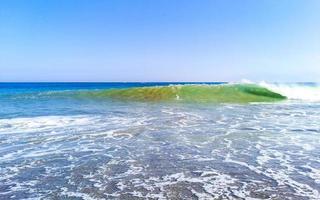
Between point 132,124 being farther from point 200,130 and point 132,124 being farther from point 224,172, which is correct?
point 224,172

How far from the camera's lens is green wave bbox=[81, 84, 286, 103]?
30281mm

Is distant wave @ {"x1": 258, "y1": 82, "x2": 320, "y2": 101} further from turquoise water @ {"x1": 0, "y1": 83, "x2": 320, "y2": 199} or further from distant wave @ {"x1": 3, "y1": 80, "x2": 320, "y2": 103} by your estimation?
turquoise water @ {"x1": 0, "y1": 83, "x2": 320, "y2": 199}

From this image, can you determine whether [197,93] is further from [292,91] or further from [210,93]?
[292,91]

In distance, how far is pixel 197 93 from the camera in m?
32.2

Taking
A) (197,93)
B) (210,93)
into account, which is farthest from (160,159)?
(210,93)

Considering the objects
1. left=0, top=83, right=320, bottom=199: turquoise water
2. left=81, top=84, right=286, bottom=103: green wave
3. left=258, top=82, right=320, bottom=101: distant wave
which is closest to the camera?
left=0, top=83, right=320, bottom=199: turquoise water

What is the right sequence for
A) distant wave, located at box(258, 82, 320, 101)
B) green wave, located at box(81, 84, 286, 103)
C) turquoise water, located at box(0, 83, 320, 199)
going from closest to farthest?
turquoise water, located at box(0, 83, 320, 199) → green wave, located at box(81, 84, 286, 103) → distant wave, located at box(258, 82, 320, 101)

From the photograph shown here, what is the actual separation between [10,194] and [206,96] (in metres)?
26.6

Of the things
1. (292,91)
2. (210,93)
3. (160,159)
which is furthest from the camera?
(292,91)

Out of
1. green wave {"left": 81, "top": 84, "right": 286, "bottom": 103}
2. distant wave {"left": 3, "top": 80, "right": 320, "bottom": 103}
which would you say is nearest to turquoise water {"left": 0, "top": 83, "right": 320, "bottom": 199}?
green wave {"left": 81, "top": 84, "right": 286, "bottom": 103}

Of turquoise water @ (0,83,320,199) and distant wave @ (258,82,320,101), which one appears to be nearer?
turquoise water @ (0,83,320,199)

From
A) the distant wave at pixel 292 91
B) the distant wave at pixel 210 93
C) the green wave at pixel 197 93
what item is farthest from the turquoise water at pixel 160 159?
the distant wave at pixel 292 91

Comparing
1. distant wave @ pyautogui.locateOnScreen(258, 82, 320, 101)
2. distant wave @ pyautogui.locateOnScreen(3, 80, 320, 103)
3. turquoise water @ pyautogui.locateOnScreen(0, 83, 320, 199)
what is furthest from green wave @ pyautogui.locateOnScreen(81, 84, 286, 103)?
turquoise water @ pyautogui.locateOnScreen(0, 83, 320, 199)

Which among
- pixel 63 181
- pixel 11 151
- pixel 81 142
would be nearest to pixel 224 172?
pixel 63 181
